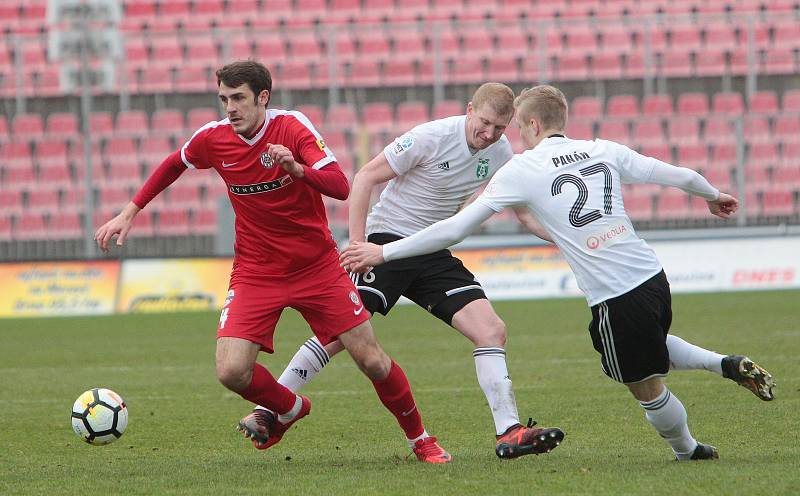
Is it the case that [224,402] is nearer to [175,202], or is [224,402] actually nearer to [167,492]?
[167,492]

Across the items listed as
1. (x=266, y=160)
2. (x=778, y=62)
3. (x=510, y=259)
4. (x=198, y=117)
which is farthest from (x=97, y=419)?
(x=778, y=62)

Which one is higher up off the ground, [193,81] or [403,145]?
[403,145]

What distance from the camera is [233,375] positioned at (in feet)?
20.6

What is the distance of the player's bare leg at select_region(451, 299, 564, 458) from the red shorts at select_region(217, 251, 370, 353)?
0.63m

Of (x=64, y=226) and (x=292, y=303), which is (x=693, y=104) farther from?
(x=292, y=303)

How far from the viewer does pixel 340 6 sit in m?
25.0

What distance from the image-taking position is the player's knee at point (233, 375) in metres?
6.29

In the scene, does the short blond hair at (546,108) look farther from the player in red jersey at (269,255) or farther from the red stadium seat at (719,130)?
the red stadium seat at (719,130)

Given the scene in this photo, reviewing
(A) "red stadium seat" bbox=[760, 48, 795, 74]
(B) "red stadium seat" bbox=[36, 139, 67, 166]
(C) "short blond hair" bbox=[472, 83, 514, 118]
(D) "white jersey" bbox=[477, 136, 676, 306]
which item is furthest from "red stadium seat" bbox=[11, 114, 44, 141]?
(D) "white jersey" bbox=[477, 136, 676, 306]

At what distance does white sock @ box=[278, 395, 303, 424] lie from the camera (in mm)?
6719

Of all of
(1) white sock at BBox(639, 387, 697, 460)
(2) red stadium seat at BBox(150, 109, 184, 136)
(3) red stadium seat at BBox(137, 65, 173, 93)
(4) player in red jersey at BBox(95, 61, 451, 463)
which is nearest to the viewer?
(1) white sock at BBox(639, 387, 697, 460)

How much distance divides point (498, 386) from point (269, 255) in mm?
1375

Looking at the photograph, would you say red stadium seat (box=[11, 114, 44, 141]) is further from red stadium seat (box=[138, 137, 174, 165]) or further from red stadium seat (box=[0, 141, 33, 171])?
red stadium seat (box=[138, 137, 174, 165])

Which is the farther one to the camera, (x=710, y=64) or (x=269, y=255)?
(x=710, y=64)
